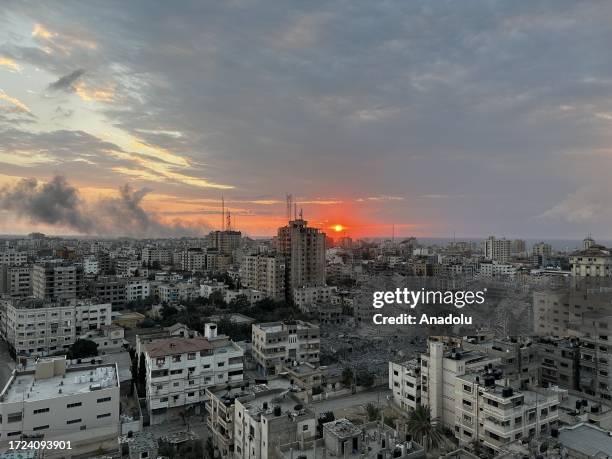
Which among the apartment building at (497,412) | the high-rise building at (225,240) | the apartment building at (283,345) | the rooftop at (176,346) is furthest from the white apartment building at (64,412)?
the high-rise building at (225,240)

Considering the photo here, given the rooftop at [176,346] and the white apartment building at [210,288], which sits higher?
the rooftop at [176,346]

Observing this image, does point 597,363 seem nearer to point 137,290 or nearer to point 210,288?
point 210,288

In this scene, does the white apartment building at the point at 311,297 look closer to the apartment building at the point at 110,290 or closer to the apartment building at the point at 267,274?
the apartment building at the point at 267,274

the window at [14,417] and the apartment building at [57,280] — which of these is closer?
the window at [14,417]

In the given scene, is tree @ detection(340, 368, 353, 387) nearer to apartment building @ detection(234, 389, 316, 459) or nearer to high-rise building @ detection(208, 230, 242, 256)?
apartment building @ detection(234, 389, 316, 459)

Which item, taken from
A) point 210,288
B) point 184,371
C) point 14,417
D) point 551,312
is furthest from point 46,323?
point 551,312
